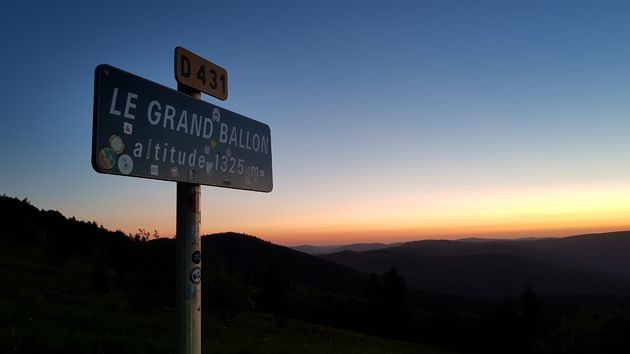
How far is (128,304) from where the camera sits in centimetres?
3984

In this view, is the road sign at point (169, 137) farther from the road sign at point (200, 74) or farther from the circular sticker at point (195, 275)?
the circular sticker at point (195, 275)

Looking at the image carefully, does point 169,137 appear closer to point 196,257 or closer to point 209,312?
point 196,257

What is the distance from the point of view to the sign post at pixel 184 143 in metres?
2.80

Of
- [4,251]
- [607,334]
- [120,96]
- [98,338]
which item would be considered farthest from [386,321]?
[120,96]

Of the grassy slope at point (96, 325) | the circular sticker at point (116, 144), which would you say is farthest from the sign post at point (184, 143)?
the grassy slope at point (96, 325)

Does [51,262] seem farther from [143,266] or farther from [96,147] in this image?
[96,147]

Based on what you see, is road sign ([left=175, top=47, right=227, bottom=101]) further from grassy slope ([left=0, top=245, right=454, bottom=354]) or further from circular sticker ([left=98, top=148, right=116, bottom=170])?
grassy slope ([left=0, top=245, right=454, bottom=354])

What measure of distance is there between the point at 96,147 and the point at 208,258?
4017 centimetres

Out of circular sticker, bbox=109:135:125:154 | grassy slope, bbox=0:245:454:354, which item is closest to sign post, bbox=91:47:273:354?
circular sticker, bbox=109:135:125:154

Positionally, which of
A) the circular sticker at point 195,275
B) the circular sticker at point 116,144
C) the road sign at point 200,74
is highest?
the road sign at point 200,74

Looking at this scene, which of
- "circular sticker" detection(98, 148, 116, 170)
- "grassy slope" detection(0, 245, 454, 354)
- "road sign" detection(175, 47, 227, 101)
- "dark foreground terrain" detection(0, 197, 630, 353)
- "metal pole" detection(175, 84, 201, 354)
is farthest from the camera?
"dark foreground terrain" detection(0, 197, 630, 353)

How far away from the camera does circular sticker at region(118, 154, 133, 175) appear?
9.21 feet

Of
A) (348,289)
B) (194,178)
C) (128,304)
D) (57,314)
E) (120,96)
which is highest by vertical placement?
(120,96)

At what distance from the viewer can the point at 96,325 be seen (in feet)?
51.1
